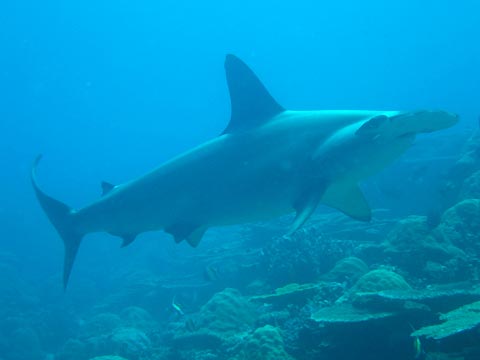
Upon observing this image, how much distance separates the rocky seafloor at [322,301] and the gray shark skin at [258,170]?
1613 mm

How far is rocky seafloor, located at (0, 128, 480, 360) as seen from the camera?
532 centimetres

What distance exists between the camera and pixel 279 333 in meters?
6.30

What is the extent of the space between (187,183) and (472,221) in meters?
7.29

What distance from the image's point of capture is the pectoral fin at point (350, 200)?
577cm

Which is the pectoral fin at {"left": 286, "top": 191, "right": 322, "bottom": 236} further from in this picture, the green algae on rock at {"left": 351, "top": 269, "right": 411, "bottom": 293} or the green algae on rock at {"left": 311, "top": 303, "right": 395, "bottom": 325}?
the green algae on rock at {"left": 351, "top": 269, "right": 411, "bottom": 293}

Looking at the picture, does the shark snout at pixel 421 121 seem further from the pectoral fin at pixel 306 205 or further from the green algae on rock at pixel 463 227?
the green algae on rock at pixel 463 227

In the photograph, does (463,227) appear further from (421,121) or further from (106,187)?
(106,187)

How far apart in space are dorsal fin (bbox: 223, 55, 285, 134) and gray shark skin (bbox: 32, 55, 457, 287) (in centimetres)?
1

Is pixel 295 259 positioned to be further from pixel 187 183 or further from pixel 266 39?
pixel 266 39

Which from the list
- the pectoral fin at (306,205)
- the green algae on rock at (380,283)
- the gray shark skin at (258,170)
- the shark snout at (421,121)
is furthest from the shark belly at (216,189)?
the green algae on rock at (380,283)

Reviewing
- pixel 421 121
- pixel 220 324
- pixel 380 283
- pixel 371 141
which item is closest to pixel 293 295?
pixel 380 283

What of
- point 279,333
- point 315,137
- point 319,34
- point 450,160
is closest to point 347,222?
point 450,160

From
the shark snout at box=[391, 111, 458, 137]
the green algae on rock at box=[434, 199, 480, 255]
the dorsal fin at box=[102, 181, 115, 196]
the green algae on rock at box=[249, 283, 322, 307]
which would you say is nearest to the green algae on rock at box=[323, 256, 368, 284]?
the green algae on rock at box=[249, 283, 322, 307]

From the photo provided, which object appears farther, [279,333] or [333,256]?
[333,256]
